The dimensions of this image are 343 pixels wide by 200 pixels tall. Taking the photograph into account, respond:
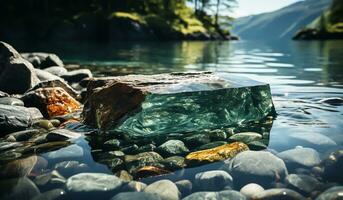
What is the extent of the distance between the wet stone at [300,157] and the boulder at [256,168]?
138 mm

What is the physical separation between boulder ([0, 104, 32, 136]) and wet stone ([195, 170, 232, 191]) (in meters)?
2.92

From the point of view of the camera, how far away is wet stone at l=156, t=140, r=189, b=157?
3961mm

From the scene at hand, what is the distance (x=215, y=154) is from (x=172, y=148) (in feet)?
1.76

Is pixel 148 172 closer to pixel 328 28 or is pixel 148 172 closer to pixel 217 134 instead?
pixel 217 134

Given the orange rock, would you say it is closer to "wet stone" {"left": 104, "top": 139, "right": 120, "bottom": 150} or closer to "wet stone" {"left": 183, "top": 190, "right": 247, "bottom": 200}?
"wet stone" {"left": 183, "top": 190, "right": 247, "bottom": 200}

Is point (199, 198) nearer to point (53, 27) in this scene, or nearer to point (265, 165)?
point (265, 165)

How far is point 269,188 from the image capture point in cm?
315

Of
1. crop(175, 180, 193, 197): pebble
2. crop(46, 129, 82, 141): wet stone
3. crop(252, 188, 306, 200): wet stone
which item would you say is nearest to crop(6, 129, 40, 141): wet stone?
crop(46, 129, 82, 141): wet stone

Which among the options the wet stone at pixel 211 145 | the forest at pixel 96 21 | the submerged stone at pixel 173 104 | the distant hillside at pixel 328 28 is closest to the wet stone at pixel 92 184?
the wet stone at pixel 211 145

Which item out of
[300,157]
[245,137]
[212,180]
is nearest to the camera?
[212,180]

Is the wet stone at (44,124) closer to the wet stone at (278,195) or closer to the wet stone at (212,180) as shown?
the wet stone at (212,180)

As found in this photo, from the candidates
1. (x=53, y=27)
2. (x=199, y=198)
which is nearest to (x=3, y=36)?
(x=53, y=27)

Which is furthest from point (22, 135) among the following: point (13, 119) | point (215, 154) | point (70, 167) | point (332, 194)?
point (332, 194)

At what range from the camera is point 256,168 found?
11.3ft
